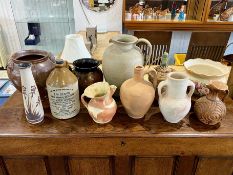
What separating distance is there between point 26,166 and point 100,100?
448 mm

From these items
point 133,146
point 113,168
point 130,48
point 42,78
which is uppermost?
point 130,48

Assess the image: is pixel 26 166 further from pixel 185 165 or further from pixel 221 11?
pixel 221 11

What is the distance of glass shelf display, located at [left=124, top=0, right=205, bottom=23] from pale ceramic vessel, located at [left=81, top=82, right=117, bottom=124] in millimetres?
1769

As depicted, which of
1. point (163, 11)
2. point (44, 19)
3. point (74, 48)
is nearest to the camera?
point (74, 48)

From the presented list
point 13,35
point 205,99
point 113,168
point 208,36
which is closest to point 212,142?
point 205,99

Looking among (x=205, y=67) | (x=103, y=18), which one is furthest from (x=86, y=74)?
(x=103, y=18)

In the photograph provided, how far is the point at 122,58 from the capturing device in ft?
2.76

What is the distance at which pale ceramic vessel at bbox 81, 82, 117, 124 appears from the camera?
77 cm

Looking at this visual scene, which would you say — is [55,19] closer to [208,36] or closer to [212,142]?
[208,36]

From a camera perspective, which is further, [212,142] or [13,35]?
[13,35]

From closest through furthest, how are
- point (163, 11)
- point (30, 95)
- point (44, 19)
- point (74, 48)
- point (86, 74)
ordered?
point (30, 95), point (86, 74), point (74, 48), point (163, 11), point (44, 19)

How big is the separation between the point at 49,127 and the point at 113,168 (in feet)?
1.06

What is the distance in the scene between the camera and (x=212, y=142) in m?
0.82

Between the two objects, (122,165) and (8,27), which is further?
(8,27)
